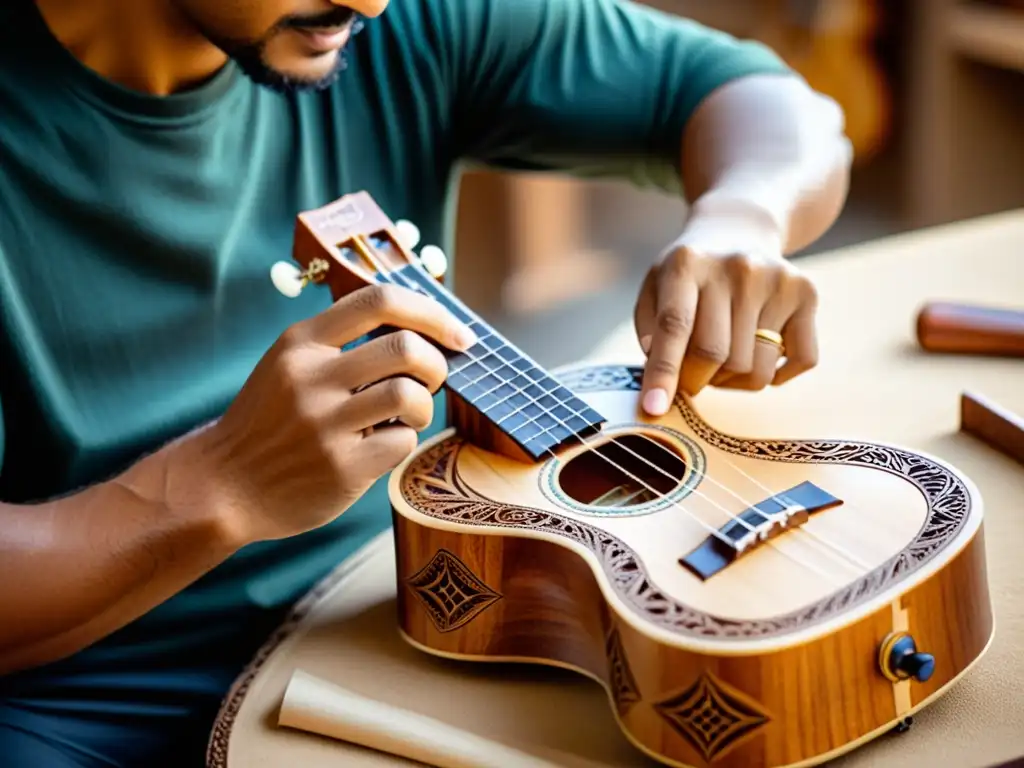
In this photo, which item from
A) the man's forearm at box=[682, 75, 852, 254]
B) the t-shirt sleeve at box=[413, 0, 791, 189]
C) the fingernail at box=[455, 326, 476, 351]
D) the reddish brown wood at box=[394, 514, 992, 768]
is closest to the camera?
the reddish brown wood at box=[394, 514, 992, 768]

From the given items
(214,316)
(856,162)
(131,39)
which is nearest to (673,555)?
(214,316)

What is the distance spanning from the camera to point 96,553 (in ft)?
2.82

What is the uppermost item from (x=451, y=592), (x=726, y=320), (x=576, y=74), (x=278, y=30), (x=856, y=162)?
(x=278, y=30)

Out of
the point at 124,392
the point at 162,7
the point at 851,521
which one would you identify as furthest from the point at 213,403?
the point at 851,521

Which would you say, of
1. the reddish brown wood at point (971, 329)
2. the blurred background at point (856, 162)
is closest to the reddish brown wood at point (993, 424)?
the reddish brown wood at point (971, 329)

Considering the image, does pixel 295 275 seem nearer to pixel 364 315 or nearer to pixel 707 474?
pixel 364 315

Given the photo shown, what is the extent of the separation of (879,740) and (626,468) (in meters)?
0.28

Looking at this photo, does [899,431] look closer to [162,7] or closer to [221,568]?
[221,568]

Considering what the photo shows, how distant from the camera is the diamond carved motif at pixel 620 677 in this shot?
28.8 inches

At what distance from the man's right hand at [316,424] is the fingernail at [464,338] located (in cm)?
6

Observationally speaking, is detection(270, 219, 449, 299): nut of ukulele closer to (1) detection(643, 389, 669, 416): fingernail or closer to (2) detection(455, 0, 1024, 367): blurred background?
(1) detection(643, 389, 669, 416): fingernail

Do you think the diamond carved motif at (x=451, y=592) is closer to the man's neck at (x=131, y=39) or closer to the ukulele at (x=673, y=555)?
the ukulele at (x=673, y=555)

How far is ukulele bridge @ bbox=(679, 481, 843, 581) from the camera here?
0.77 m

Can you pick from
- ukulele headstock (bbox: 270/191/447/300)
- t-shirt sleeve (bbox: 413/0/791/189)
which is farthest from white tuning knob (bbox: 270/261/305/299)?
t-shirt sleeve (bbox: 413/0/791/189)
